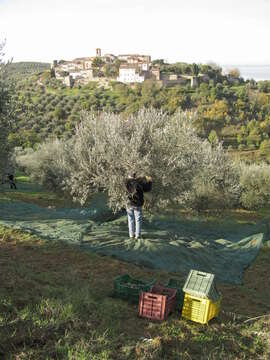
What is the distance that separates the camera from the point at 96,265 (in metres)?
8.90

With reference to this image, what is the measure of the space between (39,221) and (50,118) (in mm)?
64875

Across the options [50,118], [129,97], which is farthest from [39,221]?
[129,97]

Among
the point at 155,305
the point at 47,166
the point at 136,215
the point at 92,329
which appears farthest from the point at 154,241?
the point at 47,166

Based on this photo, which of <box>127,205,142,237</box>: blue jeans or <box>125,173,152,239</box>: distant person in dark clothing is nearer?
<box>125,173,152,239</box>: distant person in dark clothing

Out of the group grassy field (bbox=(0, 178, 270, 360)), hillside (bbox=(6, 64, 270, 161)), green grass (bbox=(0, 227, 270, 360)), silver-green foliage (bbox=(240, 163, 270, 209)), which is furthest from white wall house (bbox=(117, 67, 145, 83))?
green grass (bbox=(0, 227, 270, 360))

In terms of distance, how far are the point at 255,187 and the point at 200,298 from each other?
77.2 ft

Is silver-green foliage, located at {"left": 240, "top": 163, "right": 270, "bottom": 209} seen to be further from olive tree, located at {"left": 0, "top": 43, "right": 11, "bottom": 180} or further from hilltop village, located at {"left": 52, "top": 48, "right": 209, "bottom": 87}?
hilltop village, located at {"left": 52, "top": 48, "right": 209, "bottom": 87}

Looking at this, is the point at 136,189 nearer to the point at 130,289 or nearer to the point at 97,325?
the point at 130,289

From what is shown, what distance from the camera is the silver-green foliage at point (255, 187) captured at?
2761 cm

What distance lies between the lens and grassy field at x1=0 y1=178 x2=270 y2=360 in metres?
4.93

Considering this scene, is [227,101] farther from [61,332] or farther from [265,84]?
[61,332]

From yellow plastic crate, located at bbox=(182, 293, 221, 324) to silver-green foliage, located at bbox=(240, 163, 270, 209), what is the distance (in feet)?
74.8

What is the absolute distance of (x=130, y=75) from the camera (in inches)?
5044

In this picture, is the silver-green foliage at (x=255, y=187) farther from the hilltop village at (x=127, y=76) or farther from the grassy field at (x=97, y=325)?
the hilltop village at (x=127, y=76)
